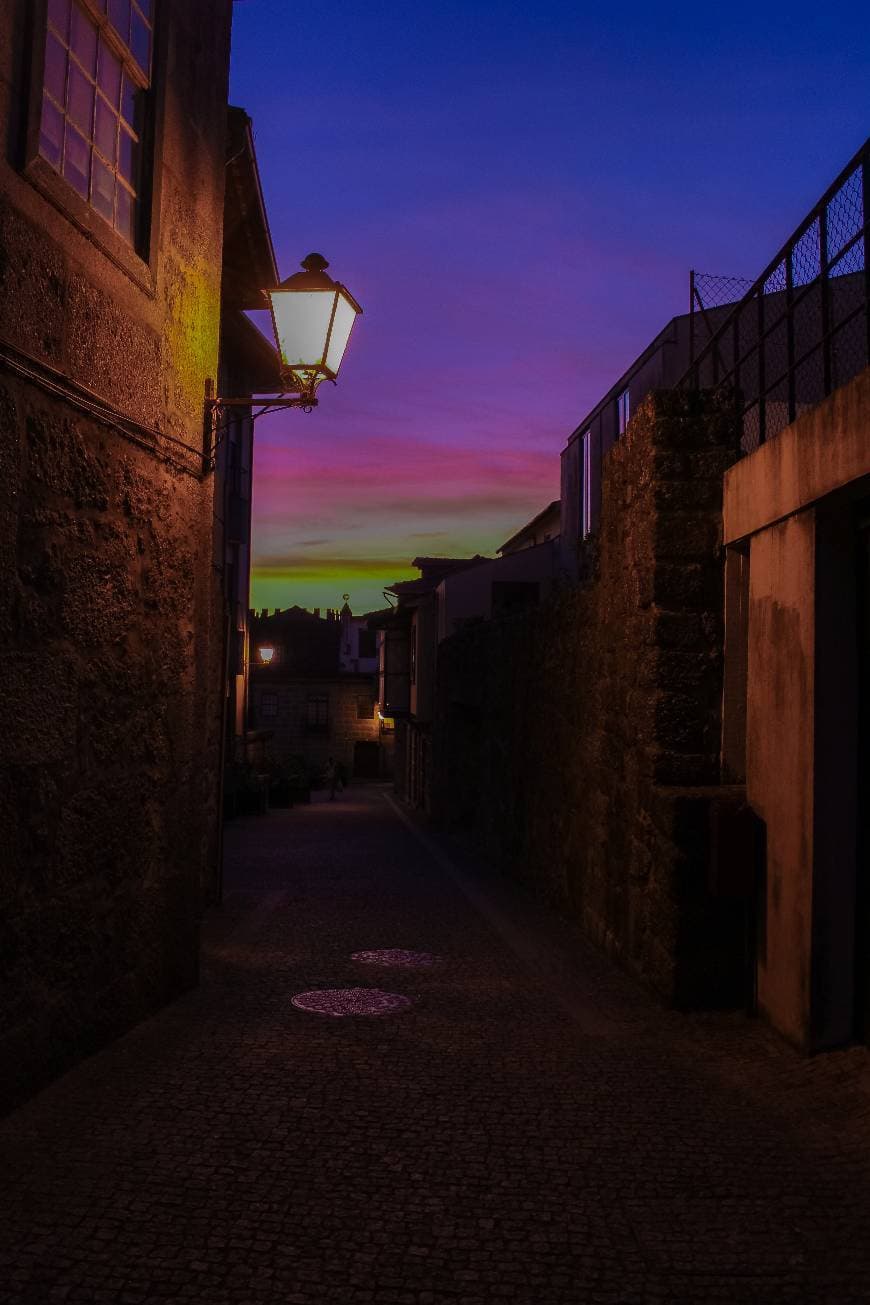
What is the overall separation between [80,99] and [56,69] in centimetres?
28

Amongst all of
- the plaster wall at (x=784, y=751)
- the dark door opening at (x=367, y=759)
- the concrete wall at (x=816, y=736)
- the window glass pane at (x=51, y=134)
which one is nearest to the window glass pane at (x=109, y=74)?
the window glass pane at (x=51, y=134)

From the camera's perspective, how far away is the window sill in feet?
15.3

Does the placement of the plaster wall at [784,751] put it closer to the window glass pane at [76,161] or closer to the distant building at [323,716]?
the window glass pane at [76,161]

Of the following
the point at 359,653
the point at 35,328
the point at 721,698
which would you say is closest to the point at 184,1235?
the point at 35,328

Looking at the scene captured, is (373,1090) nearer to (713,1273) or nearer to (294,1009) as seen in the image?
(294,1009)

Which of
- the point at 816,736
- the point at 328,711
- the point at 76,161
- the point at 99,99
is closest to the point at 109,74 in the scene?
the point at 99,99

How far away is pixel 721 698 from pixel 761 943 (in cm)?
149

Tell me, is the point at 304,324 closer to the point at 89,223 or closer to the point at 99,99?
the point at 99,99

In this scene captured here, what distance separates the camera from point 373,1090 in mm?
4988

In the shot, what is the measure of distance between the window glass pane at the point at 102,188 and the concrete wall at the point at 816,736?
12.1 ft

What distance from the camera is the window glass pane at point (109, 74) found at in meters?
5.54

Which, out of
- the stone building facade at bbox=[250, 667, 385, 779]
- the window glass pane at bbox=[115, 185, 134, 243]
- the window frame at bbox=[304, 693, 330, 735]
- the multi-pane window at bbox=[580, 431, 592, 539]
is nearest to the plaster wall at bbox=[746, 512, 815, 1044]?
the window glass pane at bbox=[115, 185, 134, 243]

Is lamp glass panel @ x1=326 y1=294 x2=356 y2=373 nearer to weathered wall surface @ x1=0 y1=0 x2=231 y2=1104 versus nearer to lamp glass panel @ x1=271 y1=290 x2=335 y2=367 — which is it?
lamp glass panel @ x1=271 y1=290 x2=335 y2=367

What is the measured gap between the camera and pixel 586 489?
27000mm
